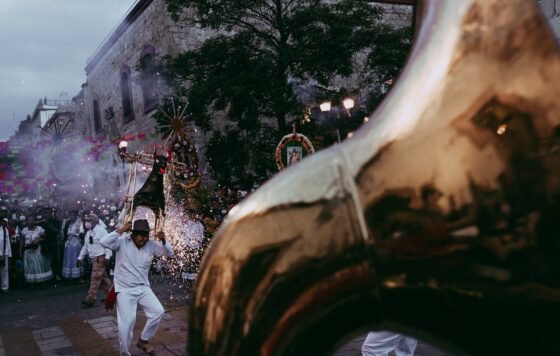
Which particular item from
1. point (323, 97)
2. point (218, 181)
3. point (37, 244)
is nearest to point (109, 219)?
point (37, 244)

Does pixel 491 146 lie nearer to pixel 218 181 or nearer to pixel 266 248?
pixel 266 248

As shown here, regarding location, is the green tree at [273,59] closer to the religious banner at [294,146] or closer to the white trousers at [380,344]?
the religious banner at [294,146]

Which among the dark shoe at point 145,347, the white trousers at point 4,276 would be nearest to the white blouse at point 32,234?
the white trousers at point 4,276

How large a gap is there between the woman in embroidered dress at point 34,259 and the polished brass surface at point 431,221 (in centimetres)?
1365

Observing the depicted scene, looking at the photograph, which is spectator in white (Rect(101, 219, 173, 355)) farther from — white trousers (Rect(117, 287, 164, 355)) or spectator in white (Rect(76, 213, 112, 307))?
spectator in white (Rect(76, 213, 112, 307))

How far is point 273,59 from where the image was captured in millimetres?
12117

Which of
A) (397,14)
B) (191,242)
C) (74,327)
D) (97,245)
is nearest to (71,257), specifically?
(97,245)

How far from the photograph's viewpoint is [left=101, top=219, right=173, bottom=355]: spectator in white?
616 centimetres

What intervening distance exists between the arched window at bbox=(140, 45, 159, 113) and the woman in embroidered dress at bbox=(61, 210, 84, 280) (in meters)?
5.08

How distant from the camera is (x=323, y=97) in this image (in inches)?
503

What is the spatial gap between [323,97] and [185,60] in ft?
12.1

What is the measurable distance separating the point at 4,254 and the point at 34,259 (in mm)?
915

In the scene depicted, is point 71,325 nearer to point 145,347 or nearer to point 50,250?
point 145,347

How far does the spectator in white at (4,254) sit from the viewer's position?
39.4ft
